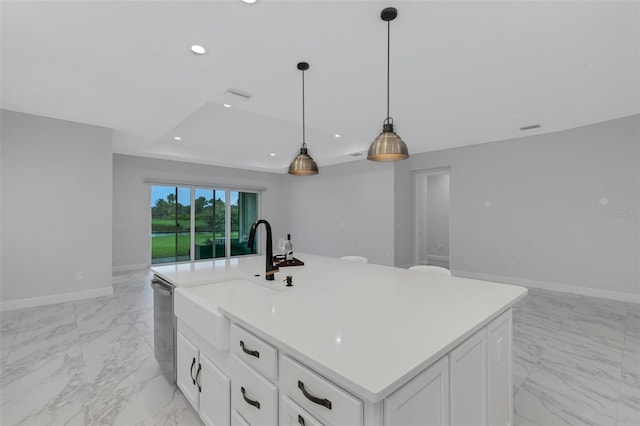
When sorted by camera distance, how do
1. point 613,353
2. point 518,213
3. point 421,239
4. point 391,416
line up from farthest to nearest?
1. point 421,239
2. point 518,213
3. point 613,353
4. point 391,416

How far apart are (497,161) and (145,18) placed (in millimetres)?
5754

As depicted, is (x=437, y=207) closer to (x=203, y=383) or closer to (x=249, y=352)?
(x=203, y=383)

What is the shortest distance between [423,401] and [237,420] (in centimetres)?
88

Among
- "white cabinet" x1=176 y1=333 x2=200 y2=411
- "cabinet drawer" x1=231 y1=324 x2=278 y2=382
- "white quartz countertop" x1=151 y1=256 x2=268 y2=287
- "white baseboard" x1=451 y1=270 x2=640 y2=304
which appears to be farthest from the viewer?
"white baseboard" x1=451 y1=270 x2=640 y2=304

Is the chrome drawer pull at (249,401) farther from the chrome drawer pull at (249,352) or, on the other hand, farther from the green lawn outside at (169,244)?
the green lawn outside at (169,244)

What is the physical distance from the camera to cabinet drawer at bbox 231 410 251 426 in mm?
1256

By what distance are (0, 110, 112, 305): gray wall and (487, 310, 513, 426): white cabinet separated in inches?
202

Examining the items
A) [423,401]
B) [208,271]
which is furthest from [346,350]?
[208,271]

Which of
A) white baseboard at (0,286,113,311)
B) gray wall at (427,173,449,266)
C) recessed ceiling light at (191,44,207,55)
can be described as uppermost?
recessed ceiling light at (191,44,207,55)

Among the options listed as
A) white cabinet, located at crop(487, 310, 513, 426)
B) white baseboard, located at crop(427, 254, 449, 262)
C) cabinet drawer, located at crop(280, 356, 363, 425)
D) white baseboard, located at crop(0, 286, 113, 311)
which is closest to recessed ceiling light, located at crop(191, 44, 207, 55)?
cabinet drawer, located at crop(280, 356, 363, 425)

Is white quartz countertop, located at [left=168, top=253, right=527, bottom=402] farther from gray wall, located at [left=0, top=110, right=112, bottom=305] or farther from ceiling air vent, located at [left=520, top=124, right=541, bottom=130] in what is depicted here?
ceiling air vent, located at [left=520, top=124, right=541, bottom=130]

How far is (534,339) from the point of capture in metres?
2.86

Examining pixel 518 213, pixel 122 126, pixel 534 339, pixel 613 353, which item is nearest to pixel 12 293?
pixel 122 126

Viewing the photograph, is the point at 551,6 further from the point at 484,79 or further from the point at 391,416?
the point at 391,416
